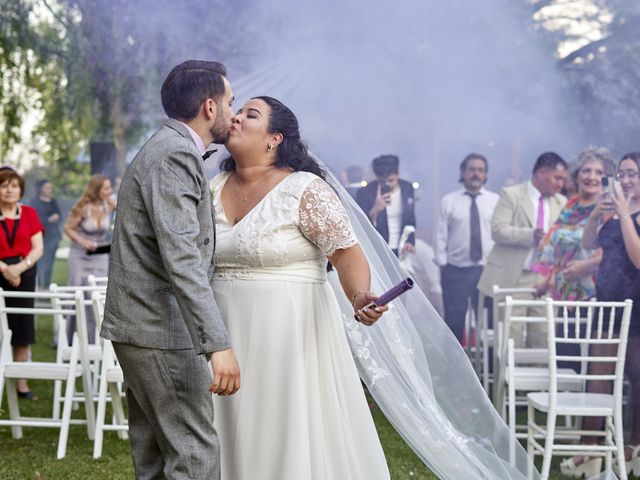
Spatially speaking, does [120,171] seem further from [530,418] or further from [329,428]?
[329,428]

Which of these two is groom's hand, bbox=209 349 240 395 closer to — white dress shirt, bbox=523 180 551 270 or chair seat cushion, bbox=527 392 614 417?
chair seat cushion, bbox=527 392 614 417

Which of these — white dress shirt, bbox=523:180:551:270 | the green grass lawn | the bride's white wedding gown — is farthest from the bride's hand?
white dress shirt, bbox=523:180:551:270

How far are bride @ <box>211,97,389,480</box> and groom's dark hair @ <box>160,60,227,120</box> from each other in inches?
21.7

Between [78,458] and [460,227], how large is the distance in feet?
12.6

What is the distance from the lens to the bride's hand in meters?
3.52

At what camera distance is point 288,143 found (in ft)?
12.8

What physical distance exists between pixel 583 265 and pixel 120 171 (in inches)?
352

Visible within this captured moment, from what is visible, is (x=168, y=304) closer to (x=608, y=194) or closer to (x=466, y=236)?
(x=608, y=194)

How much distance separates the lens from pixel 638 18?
34.0 ft

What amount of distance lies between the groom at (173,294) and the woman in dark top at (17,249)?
4.85m

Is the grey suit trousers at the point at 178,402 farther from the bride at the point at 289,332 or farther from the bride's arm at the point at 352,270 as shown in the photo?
the bride's arm at the point at 352,270

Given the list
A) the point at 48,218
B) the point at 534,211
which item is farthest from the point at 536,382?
the point at 48,218

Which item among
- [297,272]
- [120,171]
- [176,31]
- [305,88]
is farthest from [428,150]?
[297,272]

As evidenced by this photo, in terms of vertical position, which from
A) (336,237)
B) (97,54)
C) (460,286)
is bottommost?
(460,286)
